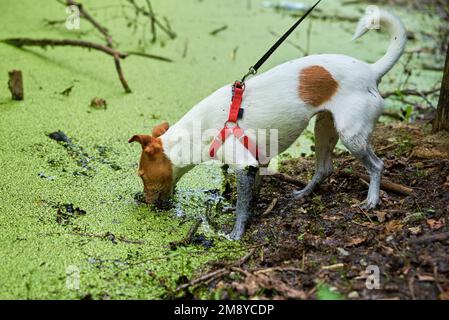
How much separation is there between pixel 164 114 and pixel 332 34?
3.25m

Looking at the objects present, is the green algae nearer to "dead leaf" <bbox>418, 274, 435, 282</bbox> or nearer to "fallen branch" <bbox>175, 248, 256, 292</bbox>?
"fallen branch" <bbox>175, 248, 256, 292</bbox>

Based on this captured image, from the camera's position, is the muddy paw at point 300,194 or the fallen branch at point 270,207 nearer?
the fallen branch at point 270,207

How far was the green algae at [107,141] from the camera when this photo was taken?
2.35 metres

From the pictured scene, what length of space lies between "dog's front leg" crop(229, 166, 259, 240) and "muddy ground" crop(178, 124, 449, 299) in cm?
7

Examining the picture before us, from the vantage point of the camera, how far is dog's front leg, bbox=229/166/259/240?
270 centimetres

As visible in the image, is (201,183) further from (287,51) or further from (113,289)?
(287,51)

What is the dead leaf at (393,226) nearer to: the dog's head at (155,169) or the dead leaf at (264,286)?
the dead leaf at (264,286)

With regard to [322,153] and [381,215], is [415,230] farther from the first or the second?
[322,153]

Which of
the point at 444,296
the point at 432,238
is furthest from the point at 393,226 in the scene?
the point at 444,296

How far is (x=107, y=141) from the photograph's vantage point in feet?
12.3

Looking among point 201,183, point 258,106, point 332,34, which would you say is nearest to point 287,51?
point 332,34

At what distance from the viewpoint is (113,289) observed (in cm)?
221

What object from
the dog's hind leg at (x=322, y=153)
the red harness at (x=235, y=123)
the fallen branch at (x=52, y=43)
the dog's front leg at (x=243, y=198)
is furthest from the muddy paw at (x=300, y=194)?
the fallen branch at (x=52, y=43)

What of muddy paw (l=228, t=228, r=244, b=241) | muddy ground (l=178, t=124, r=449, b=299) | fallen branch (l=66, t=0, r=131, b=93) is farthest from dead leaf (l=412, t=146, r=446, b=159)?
fallen branch (l=66, t=0, r=131, b=93)
